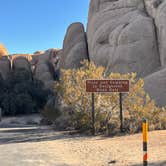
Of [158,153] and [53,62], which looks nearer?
[158,153]

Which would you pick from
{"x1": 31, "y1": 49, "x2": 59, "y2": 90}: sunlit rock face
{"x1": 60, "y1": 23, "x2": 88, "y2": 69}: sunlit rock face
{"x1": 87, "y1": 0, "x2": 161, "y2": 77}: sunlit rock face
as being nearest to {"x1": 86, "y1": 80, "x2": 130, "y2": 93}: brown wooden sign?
{"x1": 87, "y1": 0, "x2": 161, "y2": 77}: sunlit rock face

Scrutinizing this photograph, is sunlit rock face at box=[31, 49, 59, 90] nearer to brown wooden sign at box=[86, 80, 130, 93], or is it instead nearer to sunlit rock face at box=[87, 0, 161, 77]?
sunlit rock face at box=[87, 0, 161, 77]

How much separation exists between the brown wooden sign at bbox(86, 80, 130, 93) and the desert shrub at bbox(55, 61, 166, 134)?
5.15 ft

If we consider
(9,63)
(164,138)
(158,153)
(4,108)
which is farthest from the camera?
(9,63)

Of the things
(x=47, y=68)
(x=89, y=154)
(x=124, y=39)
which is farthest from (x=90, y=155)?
(x=47, y=68)

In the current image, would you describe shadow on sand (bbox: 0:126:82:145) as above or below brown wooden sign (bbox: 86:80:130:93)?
below

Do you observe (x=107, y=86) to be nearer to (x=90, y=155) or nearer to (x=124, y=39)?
(x=90, y=155)

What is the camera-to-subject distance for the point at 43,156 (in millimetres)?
13039

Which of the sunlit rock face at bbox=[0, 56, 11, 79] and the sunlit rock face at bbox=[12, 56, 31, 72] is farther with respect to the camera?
the sunlit rock face at bbox=[12, 56, 31, 72]

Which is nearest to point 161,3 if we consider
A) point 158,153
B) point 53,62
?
point 158,153

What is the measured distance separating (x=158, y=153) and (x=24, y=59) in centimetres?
5997

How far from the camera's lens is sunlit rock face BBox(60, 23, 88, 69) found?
47772mm

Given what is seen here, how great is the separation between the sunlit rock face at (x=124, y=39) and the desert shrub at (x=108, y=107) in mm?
14816

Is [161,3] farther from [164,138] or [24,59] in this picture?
[24,59]
